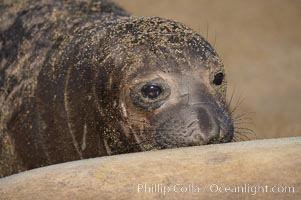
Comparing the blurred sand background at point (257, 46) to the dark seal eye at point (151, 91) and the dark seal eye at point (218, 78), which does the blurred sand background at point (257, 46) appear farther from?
the dark seal eye at point (151, 91)

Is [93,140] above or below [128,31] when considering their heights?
below

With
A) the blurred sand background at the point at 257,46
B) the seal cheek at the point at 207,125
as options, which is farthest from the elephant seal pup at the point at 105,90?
the blurred sand background at the point at 257,46

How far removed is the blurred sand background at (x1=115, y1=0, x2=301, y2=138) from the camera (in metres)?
7.39

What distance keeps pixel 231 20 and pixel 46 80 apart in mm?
4929

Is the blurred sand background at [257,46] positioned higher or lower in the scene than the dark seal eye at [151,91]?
lower

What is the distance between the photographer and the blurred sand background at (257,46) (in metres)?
7.39

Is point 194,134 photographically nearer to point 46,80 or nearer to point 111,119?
point 111,119

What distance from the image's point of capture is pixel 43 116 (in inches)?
182

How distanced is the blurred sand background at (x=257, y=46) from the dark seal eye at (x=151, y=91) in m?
2.78

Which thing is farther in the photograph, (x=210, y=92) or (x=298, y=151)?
(x=210, y=92)

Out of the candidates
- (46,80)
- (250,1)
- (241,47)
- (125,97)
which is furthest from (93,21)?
(250,1)

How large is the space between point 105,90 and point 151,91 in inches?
11.2

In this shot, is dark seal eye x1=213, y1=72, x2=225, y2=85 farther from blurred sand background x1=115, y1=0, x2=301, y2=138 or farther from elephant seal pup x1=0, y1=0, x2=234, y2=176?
blurred sand background x1=115, y1=0, x2=301, y2=138

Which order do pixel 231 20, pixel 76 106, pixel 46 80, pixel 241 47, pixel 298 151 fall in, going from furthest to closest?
pixel 231 20 → pixel 241 47 → pixel 46 80 → pixel 76 106 → pixel 298 151
